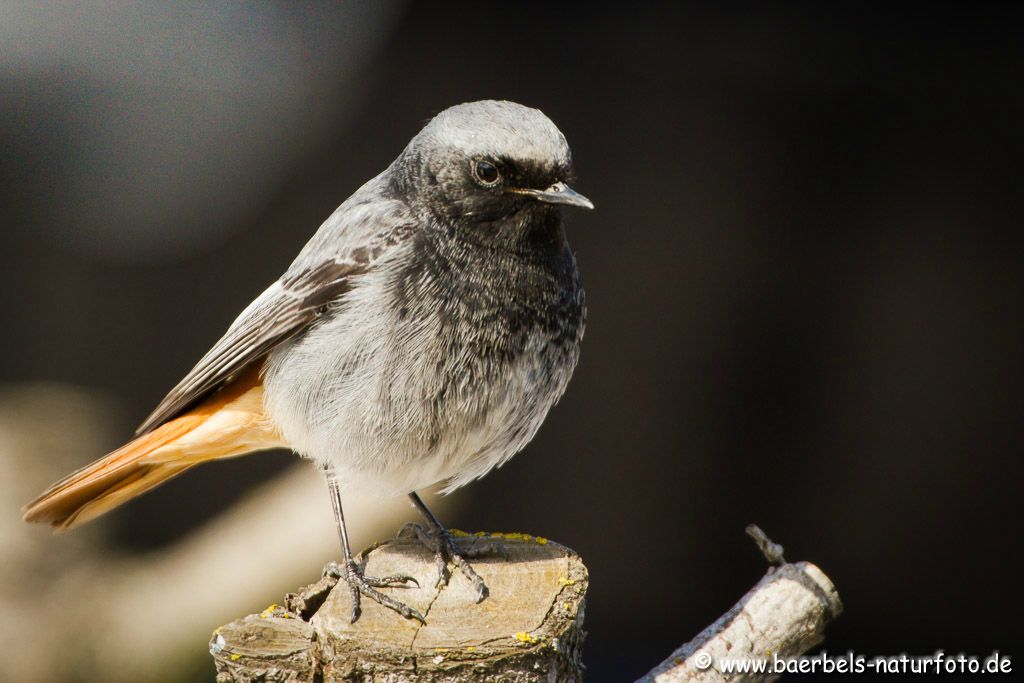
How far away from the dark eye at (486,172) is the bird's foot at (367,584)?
118 centimetres

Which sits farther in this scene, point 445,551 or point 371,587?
point 445,551

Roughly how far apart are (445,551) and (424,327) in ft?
2.33

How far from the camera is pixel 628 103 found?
606 centimetres

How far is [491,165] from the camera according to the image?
278 cm

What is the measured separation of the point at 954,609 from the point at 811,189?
9.18 ft

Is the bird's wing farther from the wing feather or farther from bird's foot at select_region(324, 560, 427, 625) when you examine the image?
bird's foot at select_region(324, 560, 427, 625)

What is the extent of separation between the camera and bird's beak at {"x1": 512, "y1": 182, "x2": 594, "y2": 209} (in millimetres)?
2662

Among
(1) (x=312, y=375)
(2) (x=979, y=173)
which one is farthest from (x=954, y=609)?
(1) (x=312, y=375)

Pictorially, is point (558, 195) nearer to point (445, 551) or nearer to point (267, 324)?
point (267, 324)

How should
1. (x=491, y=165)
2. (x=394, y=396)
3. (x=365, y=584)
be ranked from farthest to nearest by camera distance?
(x=394, y=396)
(x=491, y=165)
(x=365, y=584)

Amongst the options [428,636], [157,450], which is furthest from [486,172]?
[157,450]

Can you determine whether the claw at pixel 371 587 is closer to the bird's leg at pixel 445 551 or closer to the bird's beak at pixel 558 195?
the bird's leg at pixel 445 551

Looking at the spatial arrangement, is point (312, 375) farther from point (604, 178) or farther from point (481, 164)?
point (604, 178)

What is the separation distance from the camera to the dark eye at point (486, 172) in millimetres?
2787
